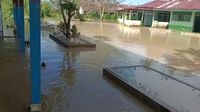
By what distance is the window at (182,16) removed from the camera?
2902 cm

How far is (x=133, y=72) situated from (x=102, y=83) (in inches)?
56.6

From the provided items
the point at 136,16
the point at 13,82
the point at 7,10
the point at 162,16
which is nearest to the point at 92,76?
the point at 13,82

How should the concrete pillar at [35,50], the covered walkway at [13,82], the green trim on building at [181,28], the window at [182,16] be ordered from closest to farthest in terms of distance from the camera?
the concrete pillar at [35,50]
the covered walkway at [13,82]
the green trim on building at [181,28]
the window at [182,16]

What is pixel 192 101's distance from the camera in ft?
20.9

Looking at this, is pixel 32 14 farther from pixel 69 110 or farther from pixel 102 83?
pixel 102 83

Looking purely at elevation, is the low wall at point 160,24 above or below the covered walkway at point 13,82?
above

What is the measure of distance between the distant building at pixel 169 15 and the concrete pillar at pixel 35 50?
79.1 feet

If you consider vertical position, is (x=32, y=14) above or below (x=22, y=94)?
above

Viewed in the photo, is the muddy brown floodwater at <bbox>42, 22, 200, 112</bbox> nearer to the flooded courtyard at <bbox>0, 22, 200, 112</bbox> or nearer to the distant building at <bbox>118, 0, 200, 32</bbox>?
the flooded courtyard at <bbox>0, 22, 200, 112</bbox>

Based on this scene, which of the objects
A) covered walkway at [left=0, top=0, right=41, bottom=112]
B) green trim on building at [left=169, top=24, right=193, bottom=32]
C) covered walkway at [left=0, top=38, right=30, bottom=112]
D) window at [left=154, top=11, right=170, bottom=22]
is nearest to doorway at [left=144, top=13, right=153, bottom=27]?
window at [left=154, top=11, right=170, bottom=22]

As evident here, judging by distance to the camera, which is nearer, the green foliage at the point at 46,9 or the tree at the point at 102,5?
the green foliage at the point at 46,9

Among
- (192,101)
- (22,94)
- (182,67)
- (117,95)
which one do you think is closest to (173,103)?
(192,101)

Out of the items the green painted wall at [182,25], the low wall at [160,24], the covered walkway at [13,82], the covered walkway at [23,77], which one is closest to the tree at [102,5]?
the low wall at [160,24]

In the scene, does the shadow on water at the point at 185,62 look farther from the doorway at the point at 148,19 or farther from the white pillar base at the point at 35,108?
the doorway at the point at 148,19
